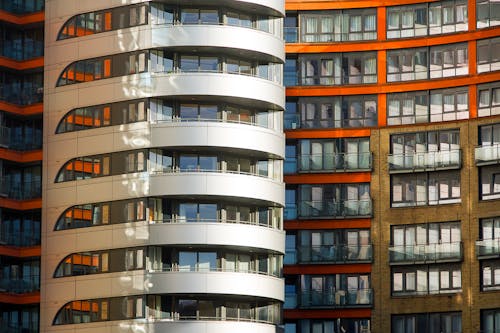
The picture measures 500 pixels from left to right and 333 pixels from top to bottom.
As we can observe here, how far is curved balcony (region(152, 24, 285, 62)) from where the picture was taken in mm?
111250

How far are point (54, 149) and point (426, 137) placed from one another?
26990mm

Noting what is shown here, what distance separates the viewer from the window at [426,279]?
4843 inches

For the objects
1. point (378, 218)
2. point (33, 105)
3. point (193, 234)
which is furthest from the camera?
point (378, 218)

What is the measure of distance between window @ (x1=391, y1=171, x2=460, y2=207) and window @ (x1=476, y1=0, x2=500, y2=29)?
34.6 ft

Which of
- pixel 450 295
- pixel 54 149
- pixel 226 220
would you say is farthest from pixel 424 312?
pixel 54 149

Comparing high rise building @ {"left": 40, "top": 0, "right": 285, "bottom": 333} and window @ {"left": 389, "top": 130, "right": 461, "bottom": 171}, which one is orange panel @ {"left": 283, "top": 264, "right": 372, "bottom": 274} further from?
high rise building @ {"left": 40, "top": 0, "right": 285, "bottom": 333}

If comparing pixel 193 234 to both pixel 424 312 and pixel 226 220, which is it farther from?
pixel 424 312

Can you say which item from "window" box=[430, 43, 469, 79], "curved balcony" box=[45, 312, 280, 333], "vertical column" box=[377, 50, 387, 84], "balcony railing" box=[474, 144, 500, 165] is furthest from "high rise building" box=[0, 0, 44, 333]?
"balcony railing" box=[474, 144, 500, 165]

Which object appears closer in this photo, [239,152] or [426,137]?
[239,152]

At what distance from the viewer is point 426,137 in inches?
4936

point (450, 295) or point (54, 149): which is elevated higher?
point (54, 149)

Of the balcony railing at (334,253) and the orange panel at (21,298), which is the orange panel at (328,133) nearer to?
the balcony railing at (334,253)

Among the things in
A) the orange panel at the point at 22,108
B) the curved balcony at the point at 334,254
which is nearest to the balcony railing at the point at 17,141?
the orange panel at the point at 22,108

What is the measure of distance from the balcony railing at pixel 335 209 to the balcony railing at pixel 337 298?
5.47 metres
